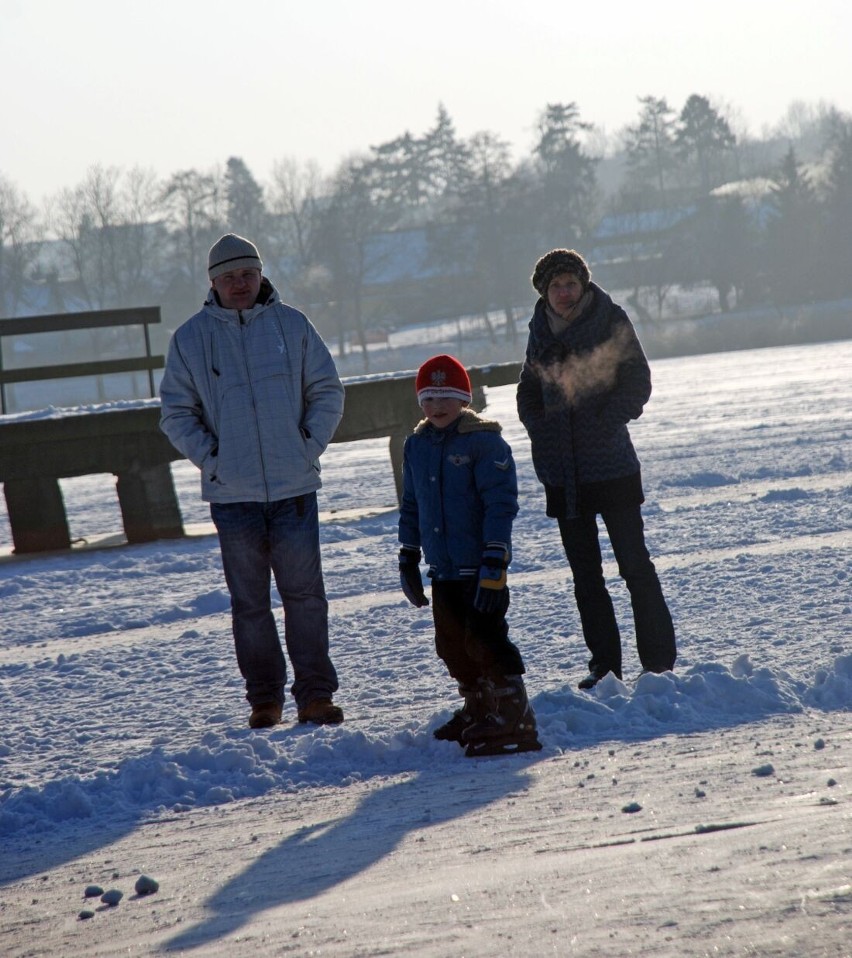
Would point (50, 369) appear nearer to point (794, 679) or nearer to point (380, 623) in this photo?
point (380, 623)

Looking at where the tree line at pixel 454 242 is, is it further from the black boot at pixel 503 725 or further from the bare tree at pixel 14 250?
the black boot at pixel 503 725

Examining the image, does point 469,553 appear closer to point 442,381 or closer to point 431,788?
point 442,381

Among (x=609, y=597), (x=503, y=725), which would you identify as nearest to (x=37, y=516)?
(x=609, y=597)

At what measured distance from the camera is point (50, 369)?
989cm

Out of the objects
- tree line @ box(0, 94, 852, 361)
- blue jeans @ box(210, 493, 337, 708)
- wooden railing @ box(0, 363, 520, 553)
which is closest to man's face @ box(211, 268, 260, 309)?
blue jeans @ box(210, 493, 337, 708)

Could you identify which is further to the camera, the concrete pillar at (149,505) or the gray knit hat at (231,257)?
the concrete pillar at (149,505)

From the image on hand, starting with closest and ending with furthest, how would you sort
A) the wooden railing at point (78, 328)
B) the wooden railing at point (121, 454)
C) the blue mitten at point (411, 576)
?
1. the blue mitten at point (411, 576)
2. the wooden railing at point (121, 454)
3. the wooden railing at point (78, 328)

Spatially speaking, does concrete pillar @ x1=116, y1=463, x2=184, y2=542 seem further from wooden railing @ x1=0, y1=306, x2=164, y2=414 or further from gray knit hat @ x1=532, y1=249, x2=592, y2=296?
gray knit hat @ x1=532, y1=249, x2=592, y2=296

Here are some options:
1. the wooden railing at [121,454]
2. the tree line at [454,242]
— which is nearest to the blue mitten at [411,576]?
the wooden railing at [121,454]

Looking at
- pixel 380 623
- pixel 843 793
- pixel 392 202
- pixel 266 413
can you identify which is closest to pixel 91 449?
pixel 380 623

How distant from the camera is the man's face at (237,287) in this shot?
4.39 meters

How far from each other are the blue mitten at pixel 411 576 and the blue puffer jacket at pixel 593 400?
714 millimetres

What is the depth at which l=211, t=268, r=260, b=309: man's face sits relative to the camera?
4.39m

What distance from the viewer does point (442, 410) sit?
409 centimetres
